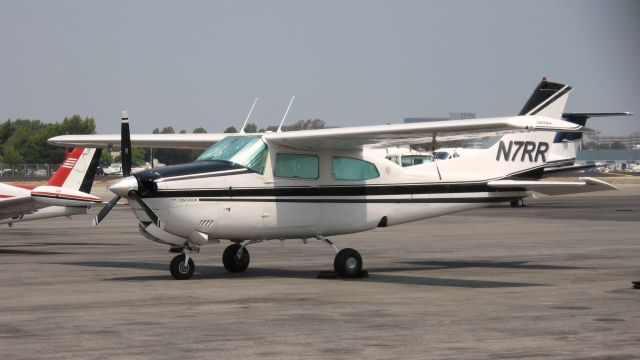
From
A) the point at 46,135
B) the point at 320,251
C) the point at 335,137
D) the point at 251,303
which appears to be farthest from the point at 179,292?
the point at 46,135

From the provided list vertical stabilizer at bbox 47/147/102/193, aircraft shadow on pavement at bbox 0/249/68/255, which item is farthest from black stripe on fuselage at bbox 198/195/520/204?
vertical stabilizer at bbox 47/147/102/193

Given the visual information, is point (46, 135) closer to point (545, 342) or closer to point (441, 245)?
point (441, 245)

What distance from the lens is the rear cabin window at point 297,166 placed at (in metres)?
15.9

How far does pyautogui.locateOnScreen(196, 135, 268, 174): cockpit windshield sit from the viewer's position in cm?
1565

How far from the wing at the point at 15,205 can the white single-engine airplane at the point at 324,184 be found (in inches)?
255

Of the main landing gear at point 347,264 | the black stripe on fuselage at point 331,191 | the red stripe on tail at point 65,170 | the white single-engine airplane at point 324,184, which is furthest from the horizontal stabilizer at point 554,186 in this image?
the red stripe on tail at point 65,170

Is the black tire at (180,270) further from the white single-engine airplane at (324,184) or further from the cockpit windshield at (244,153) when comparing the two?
the cockpit windshield at (244,153)

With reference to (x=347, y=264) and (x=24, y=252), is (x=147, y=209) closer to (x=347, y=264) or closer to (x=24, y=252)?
(x=347, y=264)

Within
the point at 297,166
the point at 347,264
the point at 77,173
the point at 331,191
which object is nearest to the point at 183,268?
the point at 297,166

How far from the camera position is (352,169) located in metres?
16.6

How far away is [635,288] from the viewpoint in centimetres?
1415

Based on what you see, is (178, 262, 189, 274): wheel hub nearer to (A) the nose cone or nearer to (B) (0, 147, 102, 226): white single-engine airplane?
(A) the nose cone

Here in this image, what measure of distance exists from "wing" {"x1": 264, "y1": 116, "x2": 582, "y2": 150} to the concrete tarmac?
7.03ft

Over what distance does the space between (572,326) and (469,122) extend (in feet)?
15.2
